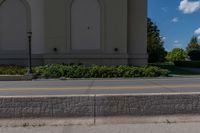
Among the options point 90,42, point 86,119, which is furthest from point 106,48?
point 86,119

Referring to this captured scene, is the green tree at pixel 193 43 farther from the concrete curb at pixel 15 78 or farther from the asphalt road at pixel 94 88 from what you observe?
the asphalt road at pixel 94 88

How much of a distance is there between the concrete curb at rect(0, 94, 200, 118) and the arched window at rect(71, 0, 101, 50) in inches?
848

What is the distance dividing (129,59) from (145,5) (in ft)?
18.0

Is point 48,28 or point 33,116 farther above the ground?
point 48,28

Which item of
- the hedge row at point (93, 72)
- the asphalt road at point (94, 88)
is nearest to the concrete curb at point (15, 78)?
the hedge row at point (93, 72)

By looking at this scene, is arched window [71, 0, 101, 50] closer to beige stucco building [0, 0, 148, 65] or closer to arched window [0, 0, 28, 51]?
beige stucco building [0, 0, 148, 65]

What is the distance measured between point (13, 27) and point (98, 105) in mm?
24470

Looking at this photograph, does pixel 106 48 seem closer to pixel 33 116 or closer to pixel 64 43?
pixel 64 43

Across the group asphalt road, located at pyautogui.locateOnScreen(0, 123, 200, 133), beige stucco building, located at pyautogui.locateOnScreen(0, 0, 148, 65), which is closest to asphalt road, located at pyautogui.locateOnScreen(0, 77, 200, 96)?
asphalt road, located at pyautogui.locateOnScreen(0, 123, 200, 133)

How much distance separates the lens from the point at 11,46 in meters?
30.1

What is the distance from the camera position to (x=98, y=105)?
7484 mm

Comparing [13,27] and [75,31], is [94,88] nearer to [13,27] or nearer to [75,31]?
[75,31]

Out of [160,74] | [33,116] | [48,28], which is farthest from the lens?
[48,28]

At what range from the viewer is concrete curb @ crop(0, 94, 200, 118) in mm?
7398
